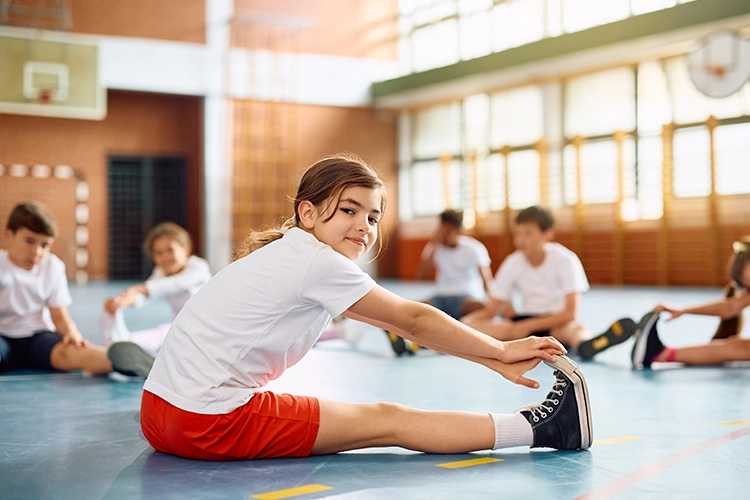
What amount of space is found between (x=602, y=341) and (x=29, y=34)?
985cm

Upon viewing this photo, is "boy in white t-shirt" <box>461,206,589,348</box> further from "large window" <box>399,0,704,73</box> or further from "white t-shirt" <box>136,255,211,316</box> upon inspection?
"large window" <box>399,0,704,73</box>

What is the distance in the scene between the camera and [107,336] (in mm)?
4234

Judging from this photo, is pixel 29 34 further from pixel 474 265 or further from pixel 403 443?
pixel 403 443

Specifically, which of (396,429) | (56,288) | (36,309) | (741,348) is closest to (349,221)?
(396,429)

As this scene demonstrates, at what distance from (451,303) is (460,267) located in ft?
0.88

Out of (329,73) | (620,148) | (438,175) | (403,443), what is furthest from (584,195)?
(403,443)

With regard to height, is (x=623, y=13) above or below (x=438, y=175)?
above

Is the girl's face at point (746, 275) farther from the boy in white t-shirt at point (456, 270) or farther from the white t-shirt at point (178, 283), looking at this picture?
the white t-shirt at point (178, 283)

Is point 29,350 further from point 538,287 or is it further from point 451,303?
point 451,303

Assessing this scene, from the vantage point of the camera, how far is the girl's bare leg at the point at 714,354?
3.98m

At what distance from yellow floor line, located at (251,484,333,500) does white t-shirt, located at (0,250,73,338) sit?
7.75 ft

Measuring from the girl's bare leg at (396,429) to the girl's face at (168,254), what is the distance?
2505mm

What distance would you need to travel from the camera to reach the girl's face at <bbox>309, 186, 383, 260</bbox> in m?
2.08

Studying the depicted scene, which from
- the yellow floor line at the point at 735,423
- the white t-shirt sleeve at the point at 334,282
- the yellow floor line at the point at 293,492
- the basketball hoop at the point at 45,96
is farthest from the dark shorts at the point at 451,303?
the basketball hoop at the point at 45,96
